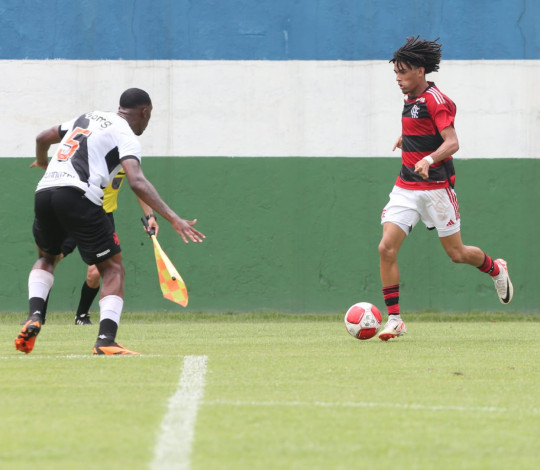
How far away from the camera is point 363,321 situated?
927 centimetres

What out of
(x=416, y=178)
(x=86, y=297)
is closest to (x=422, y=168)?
(x=416, y=178)

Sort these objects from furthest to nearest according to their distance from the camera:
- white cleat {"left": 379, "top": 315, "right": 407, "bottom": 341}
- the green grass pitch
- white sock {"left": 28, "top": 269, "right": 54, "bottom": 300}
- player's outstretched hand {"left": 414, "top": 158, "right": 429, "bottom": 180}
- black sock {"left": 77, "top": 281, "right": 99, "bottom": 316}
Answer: black sock {"left": 77, "top": 281, "right": 99, "bottom": 316}, white cleat {"left": 379, "top": 315, "right": 407, "bottom": 341}, player's outstretched hand {"left": 414, "top": 158, "right": 429, "bottom": 180}, white sock {"left": 28, "top": 269, "right": 54, "bottom": 300}, the green grass pitch

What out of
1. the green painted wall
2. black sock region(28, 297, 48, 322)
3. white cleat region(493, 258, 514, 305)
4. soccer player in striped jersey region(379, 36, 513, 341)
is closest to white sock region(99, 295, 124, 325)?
black sock region(28, 297, 48, 322)

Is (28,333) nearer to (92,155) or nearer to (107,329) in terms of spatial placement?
(107,329)

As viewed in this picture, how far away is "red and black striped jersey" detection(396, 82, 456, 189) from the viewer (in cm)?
945

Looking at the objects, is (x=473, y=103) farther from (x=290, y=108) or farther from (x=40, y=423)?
(x=40, y=423)

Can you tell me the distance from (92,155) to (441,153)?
3.08m

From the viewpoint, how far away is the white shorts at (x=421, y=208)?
952 centimetres
